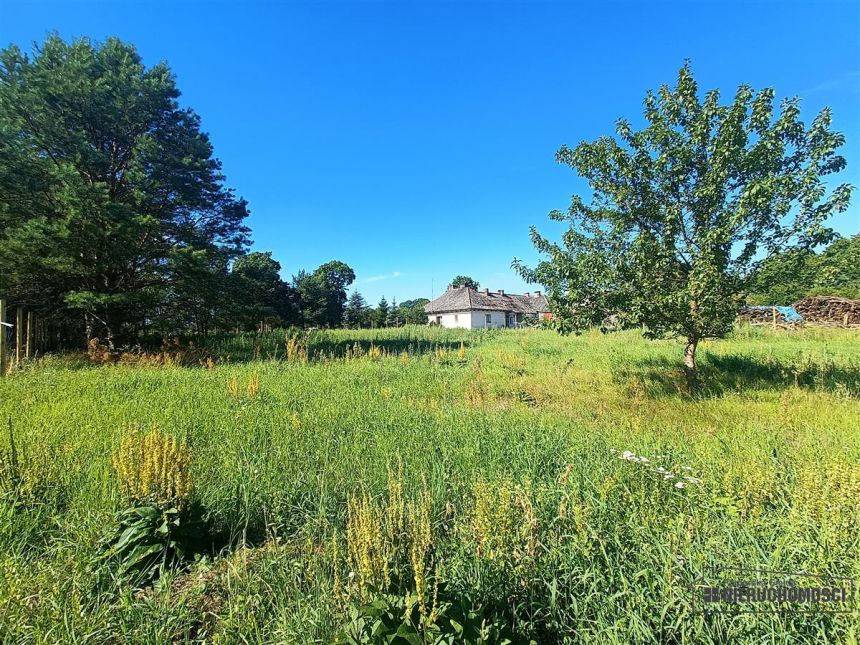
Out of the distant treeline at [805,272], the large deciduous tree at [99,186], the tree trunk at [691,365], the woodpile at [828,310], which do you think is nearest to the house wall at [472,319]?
the woodpile at [828,310]

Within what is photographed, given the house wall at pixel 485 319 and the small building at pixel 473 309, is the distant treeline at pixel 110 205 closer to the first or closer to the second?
the small building at pixel 473 309

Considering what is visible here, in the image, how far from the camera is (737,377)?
7.09 meters

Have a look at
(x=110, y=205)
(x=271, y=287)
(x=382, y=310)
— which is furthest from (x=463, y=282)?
(x=110, y=205)

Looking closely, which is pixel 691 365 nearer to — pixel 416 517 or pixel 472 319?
pixel 416 517

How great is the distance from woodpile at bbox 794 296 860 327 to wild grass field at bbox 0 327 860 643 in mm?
23365

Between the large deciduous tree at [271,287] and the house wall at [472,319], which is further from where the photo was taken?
the house wall at [472,319]

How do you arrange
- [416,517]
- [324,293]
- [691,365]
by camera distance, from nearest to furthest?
[416,517] → [691,365] → [324,293]

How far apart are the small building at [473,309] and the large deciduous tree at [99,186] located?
31.6 m

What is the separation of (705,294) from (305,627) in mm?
6982

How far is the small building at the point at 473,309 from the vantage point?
4391 centimetres

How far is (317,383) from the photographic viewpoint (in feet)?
23.5

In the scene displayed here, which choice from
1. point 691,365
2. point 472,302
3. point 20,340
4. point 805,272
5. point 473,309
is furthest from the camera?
point 472,302

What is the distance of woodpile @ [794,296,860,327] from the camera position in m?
20.5

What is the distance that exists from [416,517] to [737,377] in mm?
7926
